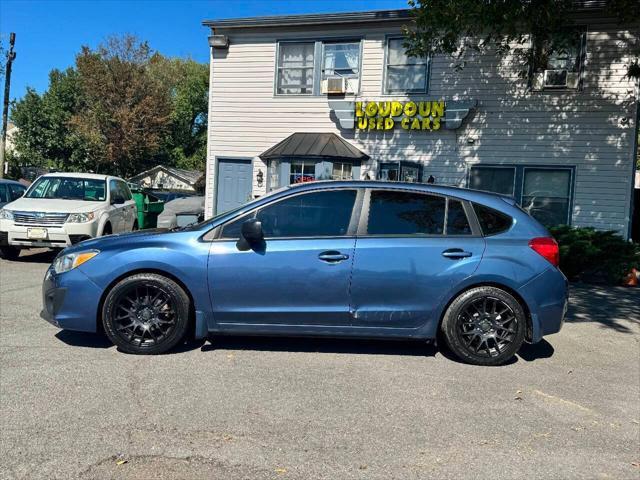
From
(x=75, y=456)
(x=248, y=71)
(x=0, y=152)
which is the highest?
(x=248, y=71)

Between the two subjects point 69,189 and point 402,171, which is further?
point 402,171

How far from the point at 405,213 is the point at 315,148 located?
896 centimetres

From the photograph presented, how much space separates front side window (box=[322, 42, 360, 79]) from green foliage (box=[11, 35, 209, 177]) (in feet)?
81.3

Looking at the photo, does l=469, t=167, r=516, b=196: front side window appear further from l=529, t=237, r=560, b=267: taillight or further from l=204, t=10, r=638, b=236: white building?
l=529, t=237, r=560, b=267: taillight

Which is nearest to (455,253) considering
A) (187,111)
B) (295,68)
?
(295,68)

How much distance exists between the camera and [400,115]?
13.6 m

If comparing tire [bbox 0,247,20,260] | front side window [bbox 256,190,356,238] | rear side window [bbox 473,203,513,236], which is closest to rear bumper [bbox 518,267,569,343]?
rear side window [bbox 473,203,513,236]

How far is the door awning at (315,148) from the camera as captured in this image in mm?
13575

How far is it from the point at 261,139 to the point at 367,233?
10368mm

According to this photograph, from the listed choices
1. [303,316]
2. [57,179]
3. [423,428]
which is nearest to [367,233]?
[303,316]

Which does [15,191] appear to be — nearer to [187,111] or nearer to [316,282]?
[316,282]

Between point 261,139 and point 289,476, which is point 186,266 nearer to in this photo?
point 289,476

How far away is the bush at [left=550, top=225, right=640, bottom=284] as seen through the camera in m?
9.96

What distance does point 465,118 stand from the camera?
13.2 metres
